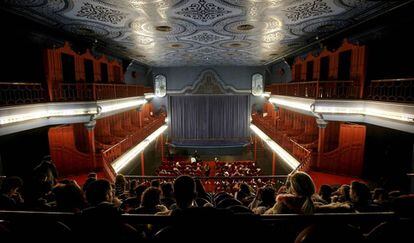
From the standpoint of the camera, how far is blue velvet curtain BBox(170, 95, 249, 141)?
25.3m

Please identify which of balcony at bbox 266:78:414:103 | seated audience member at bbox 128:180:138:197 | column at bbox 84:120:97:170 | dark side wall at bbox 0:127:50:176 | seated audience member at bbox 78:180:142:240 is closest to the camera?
seated audience member at bbox 78:180:142:240

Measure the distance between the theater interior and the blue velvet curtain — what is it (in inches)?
339

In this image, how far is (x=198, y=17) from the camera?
24.8 ft

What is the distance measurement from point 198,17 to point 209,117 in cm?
1845

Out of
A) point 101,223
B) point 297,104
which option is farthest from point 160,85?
point 101,223

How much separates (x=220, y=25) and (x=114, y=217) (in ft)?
26.2

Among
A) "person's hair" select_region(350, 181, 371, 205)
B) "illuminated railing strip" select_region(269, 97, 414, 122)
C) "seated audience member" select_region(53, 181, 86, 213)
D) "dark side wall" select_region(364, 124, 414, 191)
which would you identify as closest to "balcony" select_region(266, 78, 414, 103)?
"illuminated railing strip" select_region(269, 97, 414, 122)

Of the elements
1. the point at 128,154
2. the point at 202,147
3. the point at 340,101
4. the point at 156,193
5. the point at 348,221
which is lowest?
the point at 202,147

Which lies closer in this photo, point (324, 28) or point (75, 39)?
point (324, 28)

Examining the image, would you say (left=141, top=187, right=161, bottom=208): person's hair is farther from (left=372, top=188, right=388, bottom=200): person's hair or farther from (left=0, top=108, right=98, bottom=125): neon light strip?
(left=0, top=108, right=98, bottom=125): neon light strip

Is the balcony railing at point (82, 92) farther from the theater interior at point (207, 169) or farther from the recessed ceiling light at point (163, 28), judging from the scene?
the recessed ceiling light at point (163, 28)

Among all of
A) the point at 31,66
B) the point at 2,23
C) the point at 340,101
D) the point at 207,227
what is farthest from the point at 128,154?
the point at 207,227

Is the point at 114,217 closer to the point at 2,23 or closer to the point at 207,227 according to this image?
the point at 207,227

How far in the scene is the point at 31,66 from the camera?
9500mm
